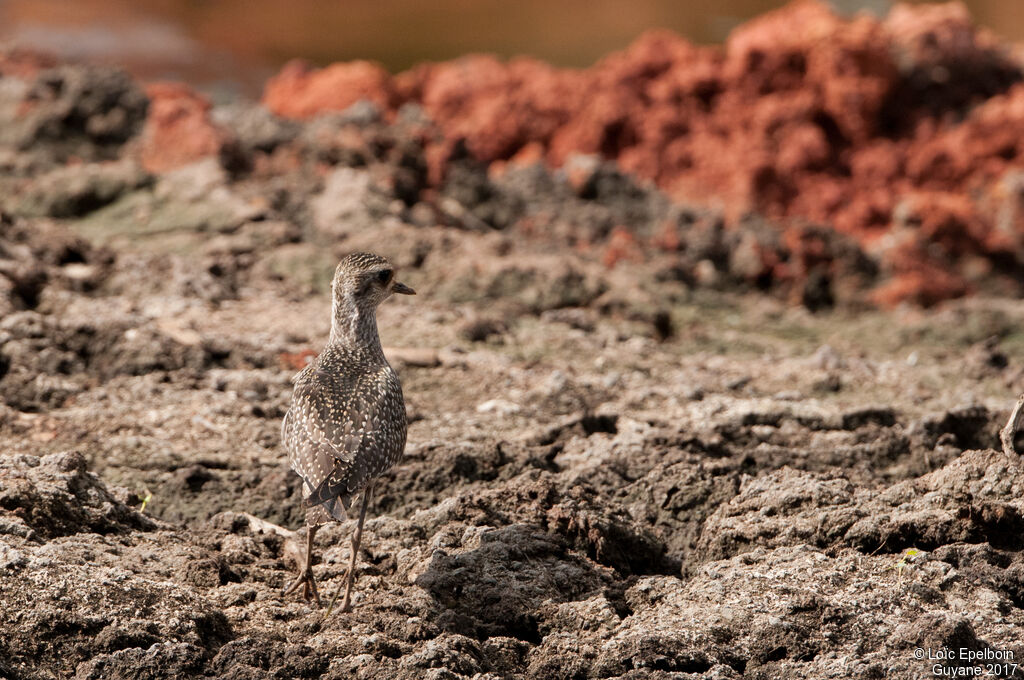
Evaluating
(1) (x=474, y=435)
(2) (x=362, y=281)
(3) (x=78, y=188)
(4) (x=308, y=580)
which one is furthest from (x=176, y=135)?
(4) (x=308, y=580)

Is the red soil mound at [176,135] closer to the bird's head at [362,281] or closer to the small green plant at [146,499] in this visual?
the bird's head at [362,281]

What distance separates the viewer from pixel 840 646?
12.1 ft

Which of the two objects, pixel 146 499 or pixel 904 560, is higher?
pixel 146 499

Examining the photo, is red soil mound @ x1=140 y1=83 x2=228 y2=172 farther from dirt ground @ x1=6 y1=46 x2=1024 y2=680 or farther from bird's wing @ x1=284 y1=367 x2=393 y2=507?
bird's wing @ x1=284 y1=367 x2=393 y2=507

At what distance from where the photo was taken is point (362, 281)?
4.97 metres

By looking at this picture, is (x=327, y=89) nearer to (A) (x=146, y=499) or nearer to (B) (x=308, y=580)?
(A) (x=146, y=499)

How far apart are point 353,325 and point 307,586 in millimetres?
1232

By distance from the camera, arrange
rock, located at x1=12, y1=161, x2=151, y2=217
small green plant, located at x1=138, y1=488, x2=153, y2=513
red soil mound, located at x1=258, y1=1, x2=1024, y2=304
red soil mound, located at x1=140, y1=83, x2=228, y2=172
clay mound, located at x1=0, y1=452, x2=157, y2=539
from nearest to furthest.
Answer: clay mound, located at x1=0, y1=452, x2=157, y2=539, small green plant, located at x1=138, y1=488, x2=153, y2=513, rock, located at x1=12, y1=161, x2=151, y2=217, red soil mound, located at x1=140, y1=83, x2=228, y2=172, red soil mound, located at x1=258, y1=1, x2=1024, y2=304

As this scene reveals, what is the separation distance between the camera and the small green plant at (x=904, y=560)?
13.4ft

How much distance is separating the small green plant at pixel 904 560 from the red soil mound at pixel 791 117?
21.0 feet

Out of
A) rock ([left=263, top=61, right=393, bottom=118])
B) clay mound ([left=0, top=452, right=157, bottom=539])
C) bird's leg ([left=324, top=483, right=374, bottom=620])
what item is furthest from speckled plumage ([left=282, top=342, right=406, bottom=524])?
rock ([left=263, top=61, right=393, bottom=118])

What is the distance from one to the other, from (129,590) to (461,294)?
4396 millimetres

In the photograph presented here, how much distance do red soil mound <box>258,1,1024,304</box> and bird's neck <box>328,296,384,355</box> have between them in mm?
5440

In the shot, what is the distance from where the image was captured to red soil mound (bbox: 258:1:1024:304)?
10625 mm
